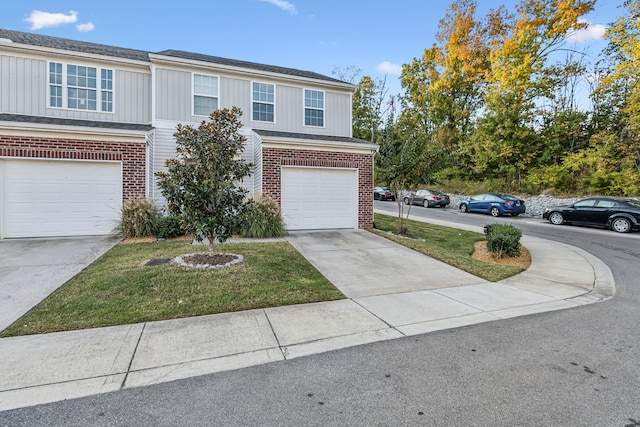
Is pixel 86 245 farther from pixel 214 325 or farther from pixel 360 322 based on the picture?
pixel 360 322

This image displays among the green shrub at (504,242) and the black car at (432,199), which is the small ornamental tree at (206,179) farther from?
the black car at (432,199)

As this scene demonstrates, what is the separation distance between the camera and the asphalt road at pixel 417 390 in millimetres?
2459

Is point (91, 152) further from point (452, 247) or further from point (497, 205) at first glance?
point (497, 205)

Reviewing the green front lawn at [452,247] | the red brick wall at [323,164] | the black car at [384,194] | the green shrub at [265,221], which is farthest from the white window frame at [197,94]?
the black car at [384,194]

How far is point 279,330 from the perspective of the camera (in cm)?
403

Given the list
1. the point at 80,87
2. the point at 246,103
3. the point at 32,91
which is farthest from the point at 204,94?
the point at 32,91

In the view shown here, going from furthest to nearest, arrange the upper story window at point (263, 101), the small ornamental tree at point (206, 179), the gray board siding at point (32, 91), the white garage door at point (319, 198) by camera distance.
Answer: the upper story window at point (263, 101)
the white garage door at point (319, 198)
the gray board siding at point (32, 91)
the small ornamental tree at point (206, 179)

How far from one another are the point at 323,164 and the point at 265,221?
3.09 metres

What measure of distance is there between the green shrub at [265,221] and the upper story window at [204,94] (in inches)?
176

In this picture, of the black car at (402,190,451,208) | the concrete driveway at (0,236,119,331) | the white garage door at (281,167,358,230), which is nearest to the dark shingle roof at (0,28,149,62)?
the concrete driveway at (0,236,119,331)

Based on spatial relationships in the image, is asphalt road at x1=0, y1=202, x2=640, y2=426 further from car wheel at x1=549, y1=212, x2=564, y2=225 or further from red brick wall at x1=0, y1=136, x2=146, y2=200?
car wheel at x1=549, y1=212, x2=564, y2=225

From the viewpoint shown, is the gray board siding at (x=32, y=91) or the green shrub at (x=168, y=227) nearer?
the green shrub at (x=168, y=227)

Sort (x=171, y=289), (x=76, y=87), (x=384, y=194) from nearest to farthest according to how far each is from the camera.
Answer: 1. (x=171, y=289)
2. (x=76, y=87)
3. (x=384, y=194)

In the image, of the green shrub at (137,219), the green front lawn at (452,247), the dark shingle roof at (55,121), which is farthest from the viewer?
the green shrub at (137,219)
